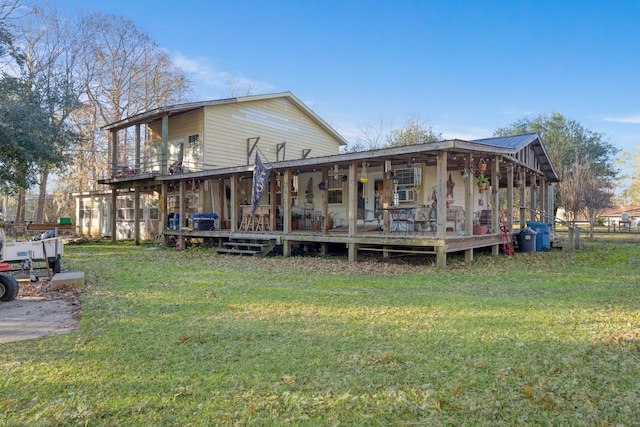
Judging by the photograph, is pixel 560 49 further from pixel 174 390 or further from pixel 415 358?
pixel 174 390

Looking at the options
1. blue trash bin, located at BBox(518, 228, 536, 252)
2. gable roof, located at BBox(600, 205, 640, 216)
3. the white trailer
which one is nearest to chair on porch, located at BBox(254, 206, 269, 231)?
the white trailer

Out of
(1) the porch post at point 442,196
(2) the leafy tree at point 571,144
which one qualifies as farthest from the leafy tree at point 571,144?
(1) the porch post at point 442,196

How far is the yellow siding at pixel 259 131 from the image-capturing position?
18734 millimetres

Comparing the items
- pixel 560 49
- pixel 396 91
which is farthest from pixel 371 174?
pixel 396 91

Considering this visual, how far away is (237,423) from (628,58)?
31884 mm

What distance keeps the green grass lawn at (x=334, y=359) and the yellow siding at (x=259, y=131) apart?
40.1 ft

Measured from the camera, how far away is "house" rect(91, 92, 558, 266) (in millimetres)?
11875

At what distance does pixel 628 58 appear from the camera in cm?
2555

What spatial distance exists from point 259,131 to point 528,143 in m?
11.8

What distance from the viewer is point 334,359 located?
385 cm

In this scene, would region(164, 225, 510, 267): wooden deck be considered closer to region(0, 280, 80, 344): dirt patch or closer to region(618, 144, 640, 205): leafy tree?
region(0, 280, 80, 344): dirt patch

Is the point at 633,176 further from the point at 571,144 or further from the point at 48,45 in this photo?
the point at 48,45

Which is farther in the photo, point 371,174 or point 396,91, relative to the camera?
point 396,91

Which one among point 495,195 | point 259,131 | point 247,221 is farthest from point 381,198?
point 259,131
